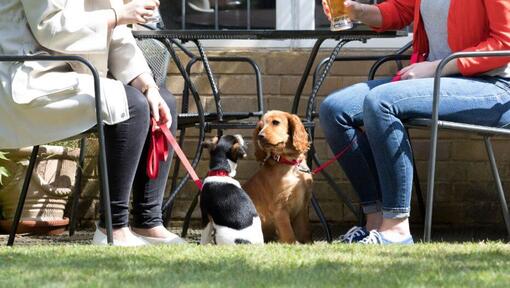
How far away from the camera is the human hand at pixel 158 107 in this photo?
5.04 metres

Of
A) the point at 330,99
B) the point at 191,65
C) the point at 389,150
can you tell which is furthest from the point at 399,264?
the point at 191,65

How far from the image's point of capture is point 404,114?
4945 millimetres

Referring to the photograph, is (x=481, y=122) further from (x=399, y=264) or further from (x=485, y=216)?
(x=485, y=216)

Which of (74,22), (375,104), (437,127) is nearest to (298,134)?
(375,104)

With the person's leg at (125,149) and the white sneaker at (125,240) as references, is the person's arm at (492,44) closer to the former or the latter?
the person's leg at (125,149)

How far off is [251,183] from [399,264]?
1730 millimetres

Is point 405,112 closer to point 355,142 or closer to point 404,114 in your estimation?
point 404,114

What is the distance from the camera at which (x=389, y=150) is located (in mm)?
4941

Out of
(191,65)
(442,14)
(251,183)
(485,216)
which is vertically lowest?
(485,216)

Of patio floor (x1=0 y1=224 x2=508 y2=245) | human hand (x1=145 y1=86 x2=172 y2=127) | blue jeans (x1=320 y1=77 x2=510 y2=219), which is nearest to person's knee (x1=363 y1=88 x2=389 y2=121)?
blue jeans (x1=320 y1=77 x2=510 y2=219)

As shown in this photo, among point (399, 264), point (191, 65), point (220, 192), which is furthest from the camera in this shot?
point (191, 65)

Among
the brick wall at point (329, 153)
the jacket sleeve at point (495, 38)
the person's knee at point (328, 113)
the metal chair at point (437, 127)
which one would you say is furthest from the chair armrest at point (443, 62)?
the brick wall at point (329, 153)

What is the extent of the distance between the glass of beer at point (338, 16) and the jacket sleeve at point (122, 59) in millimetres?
880

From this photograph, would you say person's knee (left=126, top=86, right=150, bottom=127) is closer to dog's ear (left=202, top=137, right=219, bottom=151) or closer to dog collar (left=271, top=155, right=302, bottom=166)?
dog's ear (left=202, top=137, right=219, bottom=151)
